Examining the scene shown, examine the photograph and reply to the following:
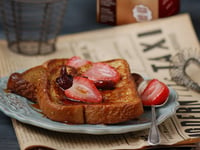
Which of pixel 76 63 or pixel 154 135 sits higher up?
pixel 76 63

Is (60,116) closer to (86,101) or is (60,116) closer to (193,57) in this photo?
(86,101)

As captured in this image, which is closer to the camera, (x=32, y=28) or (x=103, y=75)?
(x=103, y=75)

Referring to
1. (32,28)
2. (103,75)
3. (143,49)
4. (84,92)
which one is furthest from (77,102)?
(32,28)

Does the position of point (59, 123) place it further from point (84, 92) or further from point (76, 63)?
point (76, 63)

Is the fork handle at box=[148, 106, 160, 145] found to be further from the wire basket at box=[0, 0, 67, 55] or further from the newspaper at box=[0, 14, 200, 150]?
the wire basket at box=[0, 0, 67, 55]

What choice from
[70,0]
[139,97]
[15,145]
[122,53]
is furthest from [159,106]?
[70,0]

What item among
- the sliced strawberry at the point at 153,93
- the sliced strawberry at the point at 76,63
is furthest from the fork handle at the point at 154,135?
the sliced strawberry at the point at 76,63

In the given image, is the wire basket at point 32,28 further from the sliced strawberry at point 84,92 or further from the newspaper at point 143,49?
the sliced strawberry at point 84,92
